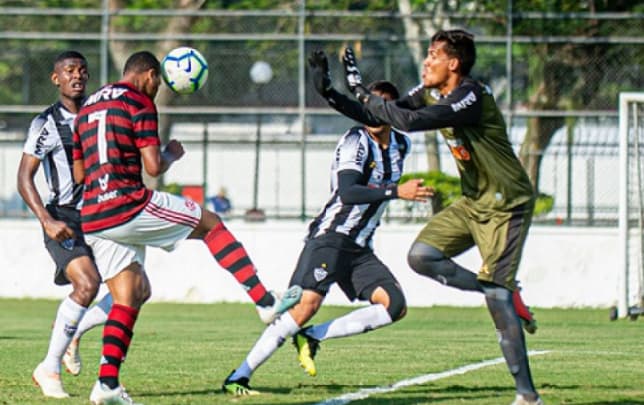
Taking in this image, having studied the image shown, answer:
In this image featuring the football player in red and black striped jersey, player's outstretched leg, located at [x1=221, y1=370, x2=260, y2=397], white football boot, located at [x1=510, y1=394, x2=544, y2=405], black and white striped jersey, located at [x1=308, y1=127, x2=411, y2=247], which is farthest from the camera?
black and white striped jersey, located at [x1=308, y1=127, x2=411, y2=247]

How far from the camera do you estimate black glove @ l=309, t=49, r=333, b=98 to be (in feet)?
25.7

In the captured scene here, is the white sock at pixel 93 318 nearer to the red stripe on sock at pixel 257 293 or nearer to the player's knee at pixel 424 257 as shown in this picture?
the red stripe on sock at pixel 257 293

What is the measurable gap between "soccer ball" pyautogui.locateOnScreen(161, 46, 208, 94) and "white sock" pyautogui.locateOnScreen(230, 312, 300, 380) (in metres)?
1.61

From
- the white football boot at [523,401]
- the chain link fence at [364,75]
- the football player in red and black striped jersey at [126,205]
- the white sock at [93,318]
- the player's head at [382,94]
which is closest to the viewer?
the white football boot at [523,401]

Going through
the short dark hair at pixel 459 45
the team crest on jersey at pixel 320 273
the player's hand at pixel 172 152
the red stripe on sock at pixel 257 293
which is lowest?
the red stripe on sock at pixel 257 293

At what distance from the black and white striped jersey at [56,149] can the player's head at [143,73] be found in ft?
4.80

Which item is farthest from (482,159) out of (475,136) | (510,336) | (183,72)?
(183,72)

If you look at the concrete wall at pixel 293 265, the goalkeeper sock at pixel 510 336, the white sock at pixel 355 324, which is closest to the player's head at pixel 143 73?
the white sock at pixel 355 324

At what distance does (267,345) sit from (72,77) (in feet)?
7.86

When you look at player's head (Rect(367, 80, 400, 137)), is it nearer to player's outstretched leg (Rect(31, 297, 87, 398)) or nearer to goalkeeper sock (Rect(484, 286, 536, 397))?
goalkeeper sock (Rect(484, 286, 536, 397))

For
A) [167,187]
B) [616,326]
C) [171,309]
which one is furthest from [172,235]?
[167,187]

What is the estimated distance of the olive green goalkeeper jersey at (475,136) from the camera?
25.0ft

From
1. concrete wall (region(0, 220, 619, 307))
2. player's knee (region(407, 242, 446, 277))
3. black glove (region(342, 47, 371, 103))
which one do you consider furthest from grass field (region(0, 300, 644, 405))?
black glove (region(342, 47, 371, 103))

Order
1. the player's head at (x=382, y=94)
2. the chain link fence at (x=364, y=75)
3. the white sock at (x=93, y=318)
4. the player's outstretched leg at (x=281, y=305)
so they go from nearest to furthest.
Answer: the player's outstretched leg at (x=281, y=305), the player's head at (x=382, y=94), the white sock at (x=93, y=318), the chain link fence at (x=364, y=75)
